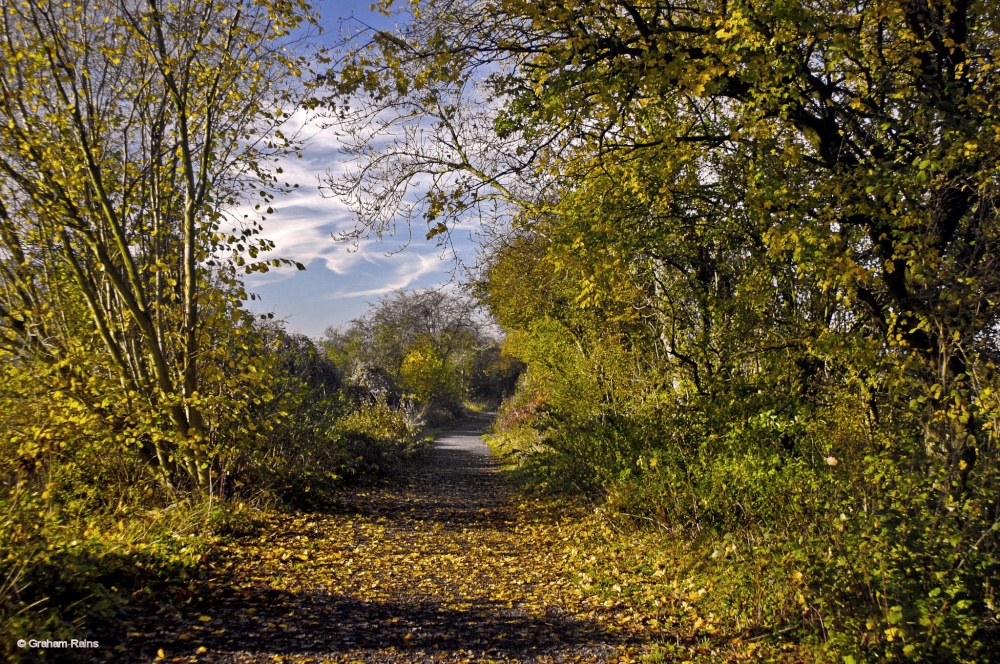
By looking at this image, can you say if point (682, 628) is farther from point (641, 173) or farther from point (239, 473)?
point (239, 473)

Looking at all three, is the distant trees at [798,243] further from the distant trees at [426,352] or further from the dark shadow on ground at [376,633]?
the distant trees at [426,352]

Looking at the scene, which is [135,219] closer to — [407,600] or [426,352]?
[407,600]

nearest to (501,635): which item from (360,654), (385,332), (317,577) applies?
(360,654)

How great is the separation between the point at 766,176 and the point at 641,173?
172 centimetres

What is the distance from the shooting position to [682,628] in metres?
4.59

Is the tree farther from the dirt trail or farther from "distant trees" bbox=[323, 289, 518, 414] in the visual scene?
"distant trees" bbox=[323, 289, 518, 414]

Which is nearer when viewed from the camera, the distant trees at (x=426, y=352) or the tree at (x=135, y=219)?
the tree at (x=135, y=219)

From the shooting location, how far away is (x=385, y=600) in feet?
17.2

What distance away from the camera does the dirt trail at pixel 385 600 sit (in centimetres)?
418

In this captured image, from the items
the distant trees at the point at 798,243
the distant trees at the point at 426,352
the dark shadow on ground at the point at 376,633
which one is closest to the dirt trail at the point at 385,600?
the dark shadow on ground at the point at 376,633

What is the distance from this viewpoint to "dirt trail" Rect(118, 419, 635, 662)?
13.7 feet

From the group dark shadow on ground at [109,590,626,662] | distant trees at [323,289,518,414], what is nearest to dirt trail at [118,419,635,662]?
dark shadow on ground at [109,590,626,662]

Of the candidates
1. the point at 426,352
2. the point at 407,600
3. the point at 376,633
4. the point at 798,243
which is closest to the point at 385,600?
the point at 407,600

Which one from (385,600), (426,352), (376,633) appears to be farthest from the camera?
(426,352)
